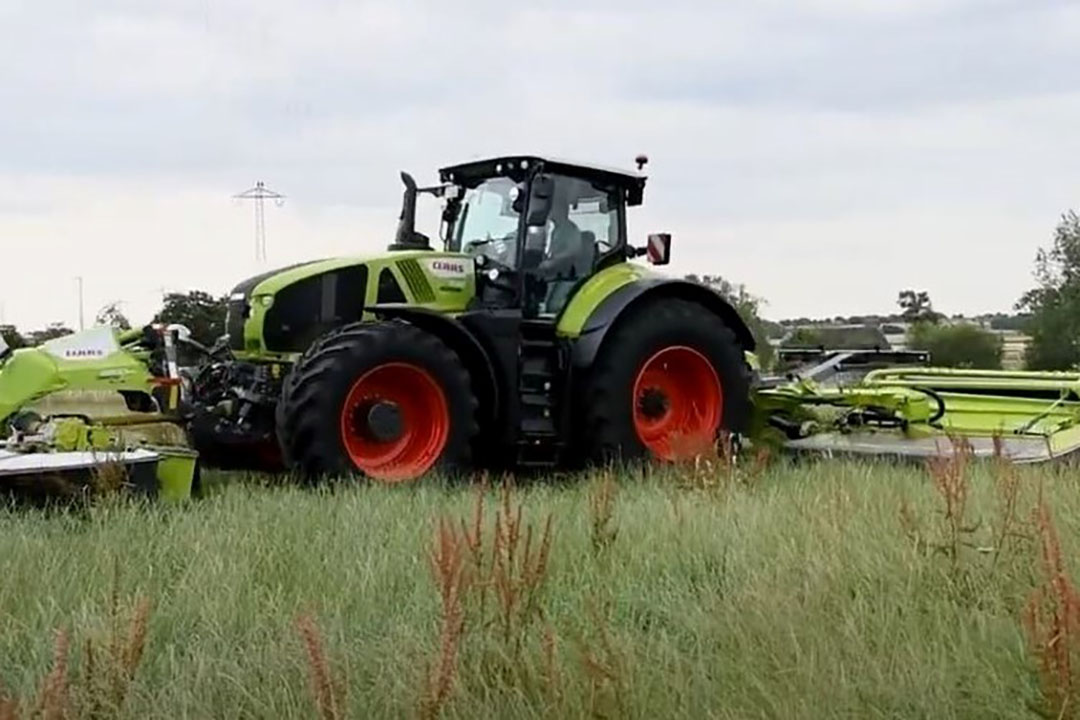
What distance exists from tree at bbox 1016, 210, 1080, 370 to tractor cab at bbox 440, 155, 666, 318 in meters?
25.9

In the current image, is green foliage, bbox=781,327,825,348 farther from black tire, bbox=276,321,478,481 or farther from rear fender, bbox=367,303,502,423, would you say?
black tire, bbox=276,321,478,481

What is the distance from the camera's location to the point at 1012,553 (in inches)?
176

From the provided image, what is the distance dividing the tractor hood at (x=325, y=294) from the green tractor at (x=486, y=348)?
11 millimetres

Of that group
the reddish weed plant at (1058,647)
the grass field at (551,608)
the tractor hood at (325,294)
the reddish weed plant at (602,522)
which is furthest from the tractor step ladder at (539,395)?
the reddish weed plant at (1058,647)

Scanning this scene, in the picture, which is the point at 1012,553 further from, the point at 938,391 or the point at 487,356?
the point at 938,391

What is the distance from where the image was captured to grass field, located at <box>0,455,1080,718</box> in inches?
127

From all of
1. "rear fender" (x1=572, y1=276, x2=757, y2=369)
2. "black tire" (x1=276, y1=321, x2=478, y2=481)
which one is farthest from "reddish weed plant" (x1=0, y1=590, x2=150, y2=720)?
"rear fender" (x1=572, y1=276, x2=757, y2=369)

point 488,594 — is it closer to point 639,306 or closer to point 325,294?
point 325,294

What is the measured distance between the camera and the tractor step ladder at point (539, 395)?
8273 mm

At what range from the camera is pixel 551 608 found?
13.4 ft

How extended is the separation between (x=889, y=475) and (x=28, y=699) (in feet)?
15.9

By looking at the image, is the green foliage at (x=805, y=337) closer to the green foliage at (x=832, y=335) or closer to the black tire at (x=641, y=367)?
the green foliage at (x=832, y=335)

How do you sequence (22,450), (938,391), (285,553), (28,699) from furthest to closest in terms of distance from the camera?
1. (938,391)
2. (22,450)
3. (285,553)
4. (28,699)

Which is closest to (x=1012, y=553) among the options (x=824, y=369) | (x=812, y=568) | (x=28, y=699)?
(x=812, y=568)
